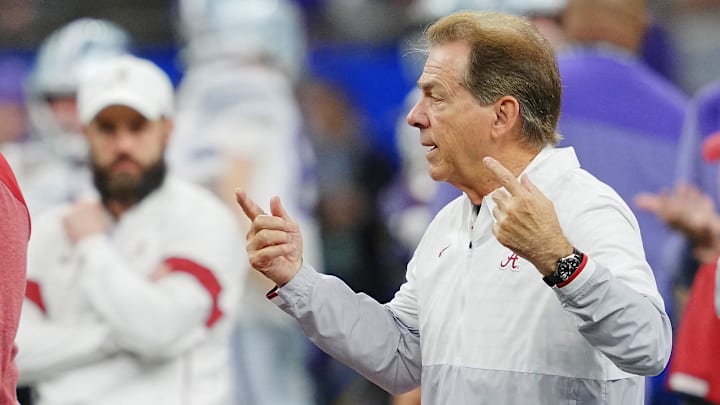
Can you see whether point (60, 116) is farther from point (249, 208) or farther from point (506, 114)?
point (506, 114)

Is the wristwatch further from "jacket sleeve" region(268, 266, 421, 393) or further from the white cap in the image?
the white cap

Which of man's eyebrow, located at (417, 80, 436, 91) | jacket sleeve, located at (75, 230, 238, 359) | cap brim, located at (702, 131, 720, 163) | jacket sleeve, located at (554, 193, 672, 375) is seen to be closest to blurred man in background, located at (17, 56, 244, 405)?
jacket sleeve, located at (75, 230, 238, 359)

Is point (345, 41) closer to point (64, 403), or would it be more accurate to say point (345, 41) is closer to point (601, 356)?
point (64, 403)

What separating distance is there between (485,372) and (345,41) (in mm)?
8193

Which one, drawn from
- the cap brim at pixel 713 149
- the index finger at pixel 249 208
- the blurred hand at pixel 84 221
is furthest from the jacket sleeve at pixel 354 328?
the blurred hand at pixel 84 221

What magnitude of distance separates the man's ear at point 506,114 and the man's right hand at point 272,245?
1.70ft

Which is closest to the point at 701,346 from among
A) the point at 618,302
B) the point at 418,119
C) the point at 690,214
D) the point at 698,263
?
the point at 690,214

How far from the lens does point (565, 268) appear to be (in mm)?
3229

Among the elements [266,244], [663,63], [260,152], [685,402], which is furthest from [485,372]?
[260,152]

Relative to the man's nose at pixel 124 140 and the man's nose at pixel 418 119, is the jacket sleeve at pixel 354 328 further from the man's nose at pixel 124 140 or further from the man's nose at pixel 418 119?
the man's nose at pixel 124 140

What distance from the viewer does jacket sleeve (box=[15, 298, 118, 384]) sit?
5523 mm

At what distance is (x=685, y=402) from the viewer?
16.2 ft

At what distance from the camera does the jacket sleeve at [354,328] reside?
368cm

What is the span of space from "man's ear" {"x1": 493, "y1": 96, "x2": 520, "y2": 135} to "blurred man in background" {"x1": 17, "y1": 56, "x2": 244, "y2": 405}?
89.0 inches
